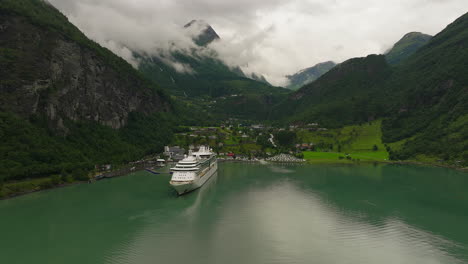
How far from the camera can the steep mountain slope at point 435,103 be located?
10575 centimetres

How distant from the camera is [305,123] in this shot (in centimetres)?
17375

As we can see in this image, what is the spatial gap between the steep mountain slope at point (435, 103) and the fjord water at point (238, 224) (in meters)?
47.0

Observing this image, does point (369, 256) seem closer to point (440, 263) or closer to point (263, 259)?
point (440, 263)

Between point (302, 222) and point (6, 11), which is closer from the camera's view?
point (302, 222)

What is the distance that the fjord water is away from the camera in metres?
29.2

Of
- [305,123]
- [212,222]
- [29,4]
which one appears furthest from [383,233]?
[305,123]

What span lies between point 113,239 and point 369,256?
27603 mm

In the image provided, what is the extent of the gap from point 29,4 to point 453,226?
135797 mm

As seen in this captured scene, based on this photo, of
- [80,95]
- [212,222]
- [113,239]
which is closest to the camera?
[113,239]

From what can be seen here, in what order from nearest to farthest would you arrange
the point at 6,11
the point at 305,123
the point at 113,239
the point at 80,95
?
the point at 113,239 → the point at 6,11 → the point at 80,95 → the point at 305,123

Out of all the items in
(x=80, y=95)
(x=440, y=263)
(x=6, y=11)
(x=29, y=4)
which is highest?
(x=29, y=4)

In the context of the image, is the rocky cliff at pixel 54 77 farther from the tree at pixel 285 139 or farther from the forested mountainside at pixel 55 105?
the tree at pixel 285 139

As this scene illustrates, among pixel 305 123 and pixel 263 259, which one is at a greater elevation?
pixel 305 123

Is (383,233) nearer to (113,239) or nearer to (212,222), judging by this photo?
(212,222)
